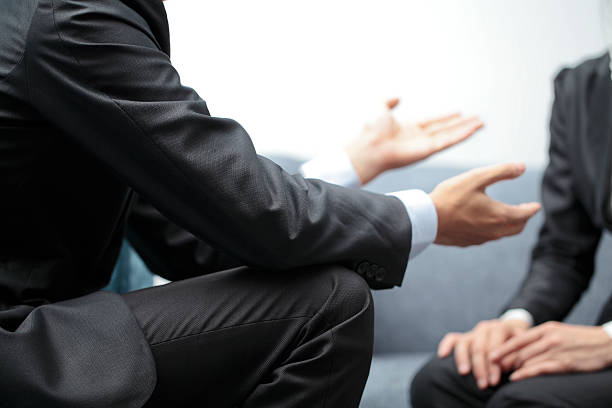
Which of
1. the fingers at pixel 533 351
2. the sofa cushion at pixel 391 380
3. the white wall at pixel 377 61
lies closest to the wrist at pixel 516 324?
the fingers at pixel 533 351

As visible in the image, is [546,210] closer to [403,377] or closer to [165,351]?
[403,377]

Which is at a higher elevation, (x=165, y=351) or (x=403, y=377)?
(x=165, y=351)

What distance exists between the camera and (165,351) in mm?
858

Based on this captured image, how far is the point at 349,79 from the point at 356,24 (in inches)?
6.9

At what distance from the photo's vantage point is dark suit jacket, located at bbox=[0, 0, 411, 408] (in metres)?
0.80

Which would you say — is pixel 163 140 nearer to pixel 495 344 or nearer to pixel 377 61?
pixel 495 344

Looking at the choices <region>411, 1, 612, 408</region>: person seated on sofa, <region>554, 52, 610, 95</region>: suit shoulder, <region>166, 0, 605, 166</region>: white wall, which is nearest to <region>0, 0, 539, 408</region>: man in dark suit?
<region>411, 1, 612, 408</region>: person seated on sofa

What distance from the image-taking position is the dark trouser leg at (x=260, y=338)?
0.87 metres

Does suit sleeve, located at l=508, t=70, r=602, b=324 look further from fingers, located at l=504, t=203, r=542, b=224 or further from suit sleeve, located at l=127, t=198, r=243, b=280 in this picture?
suit sleeve, located at l=127, t=198, r=243, b=280

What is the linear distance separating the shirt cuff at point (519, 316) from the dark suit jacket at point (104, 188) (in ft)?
1.74

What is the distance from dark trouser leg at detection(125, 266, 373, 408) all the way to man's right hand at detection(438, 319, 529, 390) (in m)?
0.37

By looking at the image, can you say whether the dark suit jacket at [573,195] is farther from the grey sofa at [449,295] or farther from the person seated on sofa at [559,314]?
the grey sofa at [449,295]

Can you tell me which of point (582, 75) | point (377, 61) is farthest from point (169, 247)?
point (377, 61)

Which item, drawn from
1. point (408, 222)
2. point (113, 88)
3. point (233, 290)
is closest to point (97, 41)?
point (113, 88)
